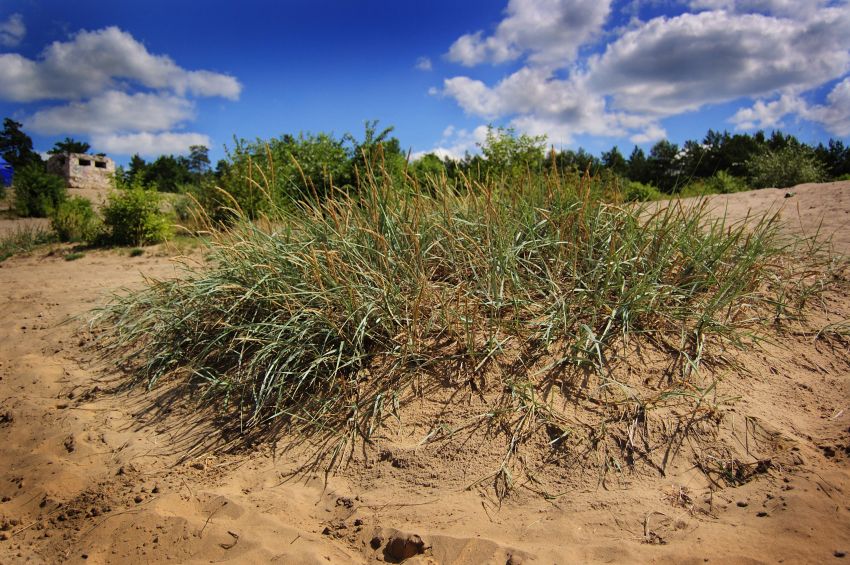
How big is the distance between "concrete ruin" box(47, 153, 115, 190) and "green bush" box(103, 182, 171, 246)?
14390mm

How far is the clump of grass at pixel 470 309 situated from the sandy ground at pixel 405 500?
27 centimetres

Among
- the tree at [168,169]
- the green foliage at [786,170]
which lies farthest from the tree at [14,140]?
the green foliage at [786,170]

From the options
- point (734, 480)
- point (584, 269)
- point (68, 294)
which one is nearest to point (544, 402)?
point (734, 480)

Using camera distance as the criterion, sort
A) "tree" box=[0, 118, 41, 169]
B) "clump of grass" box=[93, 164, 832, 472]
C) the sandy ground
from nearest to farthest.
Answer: the sandy ground → "clump of grass" box=[93, 164, 832, 472] → "tree" box=[0, 118, 41, 169]

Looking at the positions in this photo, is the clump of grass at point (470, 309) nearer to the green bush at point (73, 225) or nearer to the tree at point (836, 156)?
the green bush at point (73, 225)

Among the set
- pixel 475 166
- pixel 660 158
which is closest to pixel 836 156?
pixel 660 158

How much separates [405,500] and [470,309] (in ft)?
4.17

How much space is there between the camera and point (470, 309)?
337 centimetres

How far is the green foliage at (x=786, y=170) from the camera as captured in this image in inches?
484

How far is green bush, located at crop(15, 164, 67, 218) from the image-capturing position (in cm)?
1443

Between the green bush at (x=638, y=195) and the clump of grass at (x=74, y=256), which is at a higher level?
the green bush at (x=638, y=195)

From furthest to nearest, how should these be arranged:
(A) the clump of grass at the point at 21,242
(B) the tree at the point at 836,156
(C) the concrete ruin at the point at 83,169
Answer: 1. (C) the concrete ruin at the point at 83,169
2. (B) the tree at the point at 836,156
3. (A) the clump of grass at the point at 21,242

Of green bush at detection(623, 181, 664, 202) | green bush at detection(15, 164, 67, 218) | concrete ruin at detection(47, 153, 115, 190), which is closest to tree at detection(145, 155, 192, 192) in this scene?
concrete ruin at detection(47, 153, 115, 190)

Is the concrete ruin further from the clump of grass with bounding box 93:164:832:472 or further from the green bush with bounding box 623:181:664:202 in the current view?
the clump of grass with bounding box 93:164:832:472
